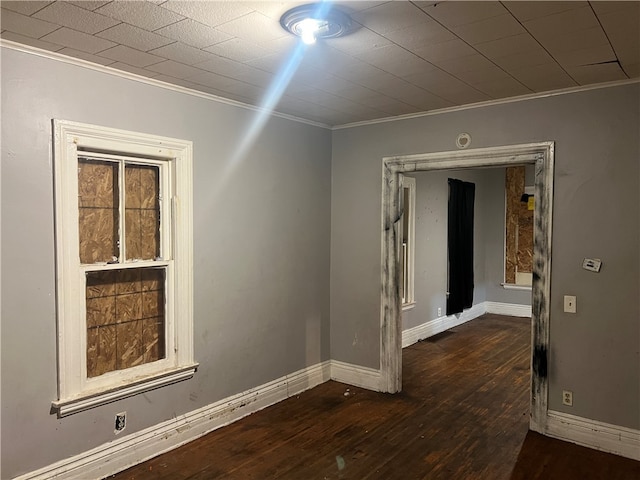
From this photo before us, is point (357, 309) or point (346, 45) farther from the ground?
point (346, 45)

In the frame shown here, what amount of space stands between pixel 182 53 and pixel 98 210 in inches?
42.6

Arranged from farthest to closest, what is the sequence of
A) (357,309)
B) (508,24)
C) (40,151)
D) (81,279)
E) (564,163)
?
(357,309) < (564,163) < (81,279) < (40,151) < (508,24)

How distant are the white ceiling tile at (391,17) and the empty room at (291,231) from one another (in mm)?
18

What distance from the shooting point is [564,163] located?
3.33 meters

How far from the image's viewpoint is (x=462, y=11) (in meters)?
2.03

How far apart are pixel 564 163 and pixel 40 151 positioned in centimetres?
326

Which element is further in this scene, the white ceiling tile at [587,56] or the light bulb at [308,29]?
the white ceiling tile at [587,56]

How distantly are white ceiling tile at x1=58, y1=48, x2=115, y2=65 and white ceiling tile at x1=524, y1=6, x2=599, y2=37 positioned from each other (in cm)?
219

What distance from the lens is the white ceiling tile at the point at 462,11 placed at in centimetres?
197

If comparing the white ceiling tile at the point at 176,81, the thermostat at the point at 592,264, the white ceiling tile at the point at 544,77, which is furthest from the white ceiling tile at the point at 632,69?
the white ceiling tile at the point at 176,81

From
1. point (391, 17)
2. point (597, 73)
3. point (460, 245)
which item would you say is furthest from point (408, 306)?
point (391, 17)

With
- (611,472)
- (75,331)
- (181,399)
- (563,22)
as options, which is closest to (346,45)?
(563,22)

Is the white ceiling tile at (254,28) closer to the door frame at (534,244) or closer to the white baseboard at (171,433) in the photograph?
the door frame at (534,244)

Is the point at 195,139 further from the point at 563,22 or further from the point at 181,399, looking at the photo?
the point at 563,22
